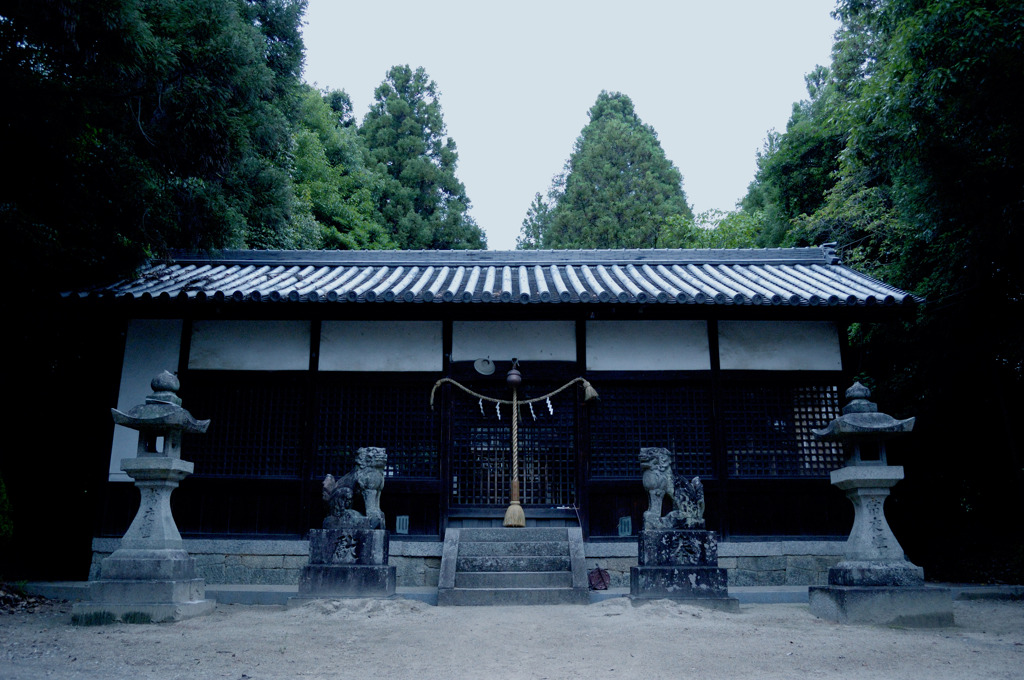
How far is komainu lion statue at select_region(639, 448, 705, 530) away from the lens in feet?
29.0

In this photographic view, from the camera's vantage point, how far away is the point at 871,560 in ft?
25.5

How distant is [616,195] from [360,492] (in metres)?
26.9

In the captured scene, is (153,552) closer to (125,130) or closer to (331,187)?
(125,130)

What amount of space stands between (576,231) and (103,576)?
27815mm

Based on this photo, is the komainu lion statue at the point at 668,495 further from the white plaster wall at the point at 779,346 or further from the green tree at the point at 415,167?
the green tree at the point at 415,167

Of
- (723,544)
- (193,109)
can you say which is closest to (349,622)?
(723,544)

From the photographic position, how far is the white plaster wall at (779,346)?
11109 mm

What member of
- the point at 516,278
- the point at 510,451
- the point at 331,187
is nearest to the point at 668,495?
the point at 510,451

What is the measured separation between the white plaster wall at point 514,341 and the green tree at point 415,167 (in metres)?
20.8

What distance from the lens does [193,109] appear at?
930cm

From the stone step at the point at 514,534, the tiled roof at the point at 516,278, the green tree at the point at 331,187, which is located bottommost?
the stone step at the point at 514,534

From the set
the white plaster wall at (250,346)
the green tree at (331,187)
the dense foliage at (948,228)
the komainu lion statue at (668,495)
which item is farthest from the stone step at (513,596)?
the green tree at (331,187)

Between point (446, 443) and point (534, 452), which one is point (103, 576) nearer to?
point (446, 443)

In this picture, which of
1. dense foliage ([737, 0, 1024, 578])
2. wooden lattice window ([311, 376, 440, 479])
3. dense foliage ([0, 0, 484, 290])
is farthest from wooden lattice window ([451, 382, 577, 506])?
dense foliage ([737, 0, 1024, 578])
